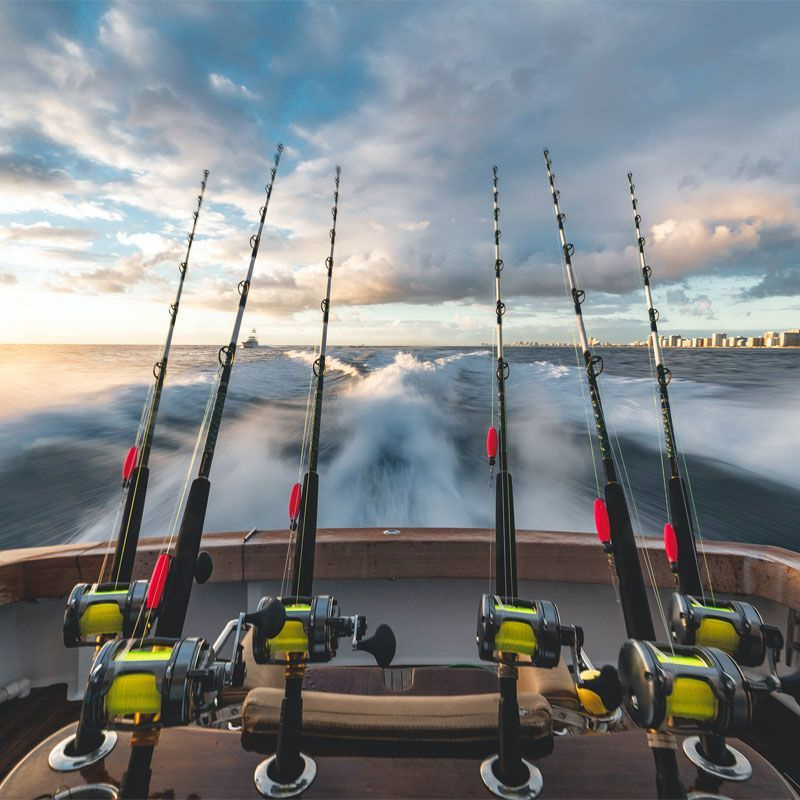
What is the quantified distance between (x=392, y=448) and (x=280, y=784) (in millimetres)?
5308

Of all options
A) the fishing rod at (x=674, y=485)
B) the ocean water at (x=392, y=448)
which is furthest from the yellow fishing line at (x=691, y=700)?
the ocean water at (x=392, y=448)

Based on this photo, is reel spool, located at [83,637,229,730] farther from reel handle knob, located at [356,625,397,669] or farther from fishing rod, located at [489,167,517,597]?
fishing rod, located at [489,167,517,597]

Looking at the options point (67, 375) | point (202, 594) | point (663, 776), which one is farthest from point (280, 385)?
point (663, 776)

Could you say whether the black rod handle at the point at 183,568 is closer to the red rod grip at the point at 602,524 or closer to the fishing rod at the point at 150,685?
the fishing rod at the point at 150,685

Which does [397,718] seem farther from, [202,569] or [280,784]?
[202,569]

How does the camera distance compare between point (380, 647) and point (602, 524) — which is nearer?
point (380, 647)

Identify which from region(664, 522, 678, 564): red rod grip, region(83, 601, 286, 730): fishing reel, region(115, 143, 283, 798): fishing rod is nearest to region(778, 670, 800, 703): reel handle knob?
region(664, 522, 678, 564): red rod grip

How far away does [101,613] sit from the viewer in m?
1.25

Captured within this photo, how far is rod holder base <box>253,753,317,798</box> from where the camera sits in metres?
1.09

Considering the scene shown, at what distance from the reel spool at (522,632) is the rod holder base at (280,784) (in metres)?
0.49

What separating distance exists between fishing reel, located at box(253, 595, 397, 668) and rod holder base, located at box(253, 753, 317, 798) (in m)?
0.26

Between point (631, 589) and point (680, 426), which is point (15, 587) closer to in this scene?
point (631, 589)

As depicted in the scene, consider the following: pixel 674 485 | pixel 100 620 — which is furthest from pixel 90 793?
pixel 674 485

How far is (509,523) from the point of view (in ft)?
5.30
